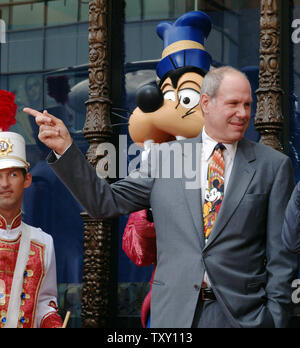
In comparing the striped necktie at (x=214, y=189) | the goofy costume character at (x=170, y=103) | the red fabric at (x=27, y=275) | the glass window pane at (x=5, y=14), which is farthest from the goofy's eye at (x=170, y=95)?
the glass window pane at (x=5, y=14)

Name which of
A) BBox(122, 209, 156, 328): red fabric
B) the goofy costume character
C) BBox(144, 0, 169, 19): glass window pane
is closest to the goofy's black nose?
the goofy costume character

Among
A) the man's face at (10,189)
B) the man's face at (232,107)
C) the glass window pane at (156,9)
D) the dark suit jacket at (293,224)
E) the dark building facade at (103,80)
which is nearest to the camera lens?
the dark suit jacket at (293,224)

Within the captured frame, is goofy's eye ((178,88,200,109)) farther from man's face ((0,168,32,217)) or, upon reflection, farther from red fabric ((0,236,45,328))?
red fabric ((0,236,45,328))

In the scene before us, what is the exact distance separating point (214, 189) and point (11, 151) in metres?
1.45

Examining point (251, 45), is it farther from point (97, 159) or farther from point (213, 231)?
point (213, 231)

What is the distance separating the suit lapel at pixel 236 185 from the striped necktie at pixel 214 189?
0.06 m

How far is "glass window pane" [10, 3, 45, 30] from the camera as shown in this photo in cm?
491

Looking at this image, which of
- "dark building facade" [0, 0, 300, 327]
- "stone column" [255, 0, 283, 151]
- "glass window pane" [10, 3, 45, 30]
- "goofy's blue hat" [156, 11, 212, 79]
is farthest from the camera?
"glass window pane" [10, 3, 45, 30]

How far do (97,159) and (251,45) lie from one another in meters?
1.38

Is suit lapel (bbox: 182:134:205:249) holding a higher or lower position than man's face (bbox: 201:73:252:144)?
lower

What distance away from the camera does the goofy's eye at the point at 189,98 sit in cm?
341

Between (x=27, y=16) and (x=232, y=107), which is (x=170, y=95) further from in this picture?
(x=27, y=16)

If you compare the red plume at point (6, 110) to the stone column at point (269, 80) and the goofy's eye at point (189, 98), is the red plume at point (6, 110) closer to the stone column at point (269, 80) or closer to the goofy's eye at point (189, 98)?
the goofy's eye at point (189, 98)
